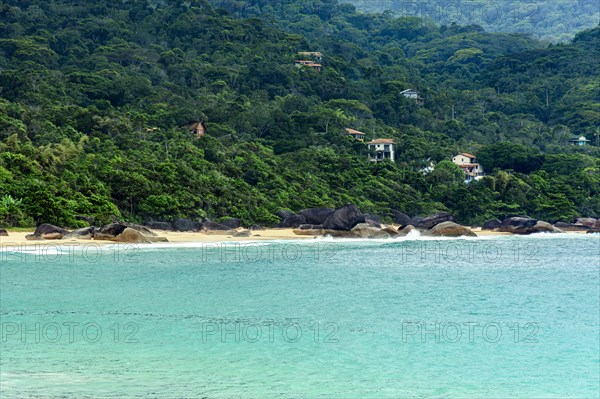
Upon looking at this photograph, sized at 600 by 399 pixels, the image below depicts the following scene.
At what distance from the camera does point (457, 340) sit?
600 inches

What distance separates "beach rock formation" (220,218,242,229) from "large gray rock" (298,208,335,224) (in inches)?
168

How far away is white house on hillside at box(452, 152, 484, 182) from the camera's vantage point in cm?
6400

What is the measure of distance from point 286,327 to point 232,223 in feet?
81.9

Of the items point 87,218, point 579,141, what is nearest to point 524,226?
point 87,218

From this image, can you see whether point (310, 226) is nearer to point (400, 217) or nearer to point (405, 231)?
point (405, 231)

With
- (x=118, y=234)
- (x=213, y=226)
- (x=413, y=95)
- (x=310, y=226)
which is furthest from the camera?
(x=413, y=95)

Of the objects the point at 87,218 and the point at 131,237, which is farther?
the point at 87,218

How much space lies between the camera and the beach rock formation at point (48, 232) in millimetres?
31359

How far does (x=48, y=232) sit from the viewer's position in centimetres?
3150

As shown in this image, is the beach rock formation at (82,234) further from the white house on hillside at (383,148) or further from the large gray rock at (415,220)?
the white house on hillside at (383,148)

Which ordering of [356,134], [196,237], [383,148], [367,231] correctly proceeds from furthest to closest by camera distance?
[356,134] → [383,148] → [367,231] → [196,237]

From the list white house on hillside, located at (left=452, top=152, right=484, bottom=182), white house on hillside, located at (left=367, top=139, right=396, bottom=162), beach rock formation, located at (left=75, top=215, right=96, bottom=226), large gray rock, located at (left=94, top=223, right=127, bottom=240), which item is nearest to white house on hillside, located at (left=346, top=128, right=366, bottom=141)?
white house on hillside, located at (left=367, top=139, right=396, bottom=162)

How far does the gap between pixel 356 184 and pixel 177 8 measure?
63.2 meters

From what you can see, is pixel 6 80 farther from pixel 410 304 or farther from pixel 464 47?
pixel 464 47
